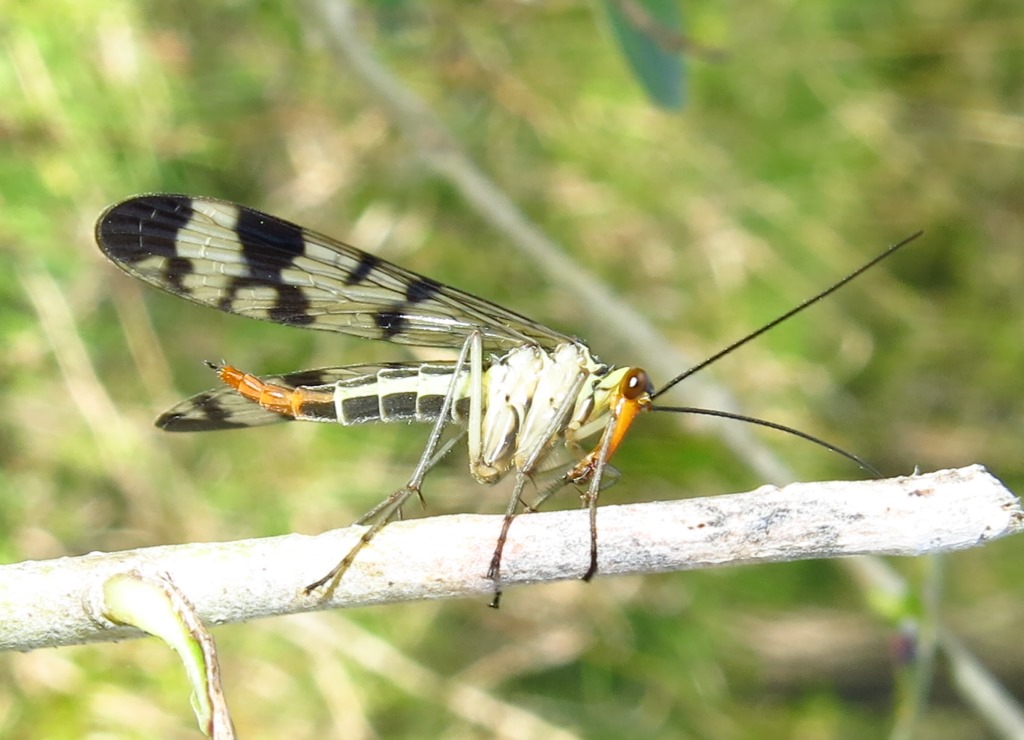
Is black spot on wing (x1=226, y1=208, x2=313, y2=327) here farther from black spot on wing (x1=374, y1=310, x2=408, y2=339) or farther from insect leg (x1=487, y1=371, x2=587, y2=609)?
insect leg (x1=487, y1=371, x2=587, y2=609)

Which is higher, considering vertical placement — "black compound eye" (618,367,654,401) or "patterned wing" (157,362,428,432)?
"black compound eye" (618,367,654,401)

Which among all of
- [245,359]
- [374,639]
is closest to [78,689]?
[374,639]

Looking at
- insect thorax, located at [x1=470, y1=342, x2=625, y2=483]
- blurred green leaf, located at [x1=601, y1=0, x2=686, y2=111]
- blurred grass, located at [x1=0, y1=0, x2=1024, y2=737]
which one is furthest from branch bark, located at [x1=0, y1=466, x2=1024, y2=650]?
blurred green leaf, located at [x1=601, y1=0, x2=686, y2=111]

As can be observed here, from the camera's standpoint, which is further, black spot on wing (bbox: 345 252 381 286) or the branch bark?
black spot on wing (bbox: 345 252 381 286)

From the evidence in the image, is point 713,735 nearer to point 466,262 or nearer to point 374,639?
point 374,639

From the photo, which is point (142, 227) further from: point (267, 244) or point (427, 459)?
point (427, 459)

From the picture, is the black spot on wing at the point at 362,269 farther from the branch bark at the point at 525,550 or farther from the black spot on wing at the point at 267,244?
the branch bark at the point at 525,550
